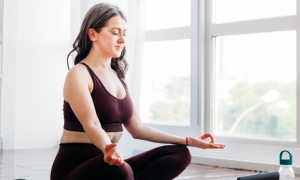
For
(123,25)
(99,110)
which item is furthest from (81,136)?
(123,25)

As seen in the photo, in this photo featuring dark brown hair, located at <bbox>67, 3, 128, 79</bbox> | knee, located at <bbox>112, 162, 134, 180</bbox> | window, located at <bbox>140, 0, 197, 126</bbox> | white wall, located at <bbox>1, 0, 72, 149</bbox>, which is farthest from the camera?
white wall, located at <bbox>1, 0, 72, 149</bbox>

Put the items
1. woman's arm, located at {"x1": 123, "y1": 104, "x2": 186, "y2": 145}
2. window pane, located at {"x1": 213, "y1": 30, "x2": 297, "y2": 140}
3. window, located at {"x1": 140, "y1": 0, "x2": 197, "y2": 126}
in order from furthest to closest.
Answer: window, located at {"x1": 140, "y1": 0, "x2": 197, "y2": 126}, window pane, located at {"x1": 213, "y1": 30, "x2": 297, "y2": 140}, woman's arm, located at {"x1": 123, "y1": 104, "x2": 186, "y2": 145}

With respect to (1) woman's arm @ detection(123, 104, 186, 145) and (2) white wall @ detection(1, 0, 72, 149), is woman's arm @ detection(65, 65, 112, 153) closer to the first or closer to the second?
(1) woman's arm @ detection(123, 104, 186, 145)

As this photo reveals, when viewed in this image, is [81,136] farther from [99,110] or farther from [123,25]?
[123,25]

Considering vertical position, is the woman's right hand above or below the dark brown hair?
below

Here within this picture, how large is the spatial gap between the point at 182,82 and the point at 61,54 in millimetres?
1443

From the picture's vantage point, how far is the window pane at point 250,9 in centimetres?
264

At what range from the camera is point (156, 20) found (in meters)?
3.34

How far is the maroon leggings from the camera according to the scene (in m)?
1.23

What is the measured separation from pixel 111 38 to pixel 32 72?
8.14 feet

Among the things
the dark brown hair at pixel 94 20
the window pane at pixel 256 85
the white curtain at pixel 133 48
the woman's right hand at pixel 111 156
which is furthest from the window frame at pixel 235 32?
the woman's right hand at pixel 111 156

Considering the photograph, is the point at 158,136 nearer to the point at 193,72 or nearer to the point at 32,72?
the point at 193,72

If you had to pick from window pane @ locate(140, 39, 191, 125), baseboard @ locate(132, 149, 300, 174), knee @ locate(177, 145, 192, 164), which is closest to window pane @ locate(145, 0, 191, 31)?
window pane @ locate(140, 39, 191, 125)

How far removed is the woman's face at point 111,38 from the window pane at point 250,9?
60.2 inches
